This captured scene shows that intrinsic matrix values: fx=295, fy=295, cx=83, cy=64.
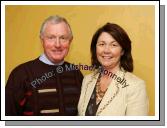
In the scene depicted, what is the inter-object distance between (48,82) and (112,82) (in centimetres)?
41

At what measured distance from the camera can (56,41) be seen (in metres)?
1.88

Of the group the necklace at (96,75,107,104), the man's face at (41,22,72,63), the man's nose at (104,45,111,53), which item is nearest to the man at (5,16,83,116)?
the man's face at (41,22,72,63)

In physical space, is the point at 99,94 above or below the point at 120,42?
below

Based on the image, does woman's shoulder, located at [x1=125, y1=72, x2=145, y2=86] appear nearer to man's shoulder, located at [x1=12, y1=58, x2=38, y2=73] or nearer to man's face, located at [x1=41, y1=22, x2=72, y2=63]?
man's face, located at [x1=41, y1=22, x2=72, y2=63]

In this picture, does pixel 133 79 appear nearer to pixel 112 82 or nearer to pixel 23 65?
pixel 112 82

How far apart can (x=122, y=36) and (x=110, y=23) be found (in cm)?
12

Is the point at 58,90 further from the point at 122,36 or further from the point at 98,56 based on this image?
the point at 122,36

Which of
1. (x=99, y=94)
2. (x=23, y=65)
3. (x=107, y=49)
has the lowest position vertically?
(x=99, y=94)

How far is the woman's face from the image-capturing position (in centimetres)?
185

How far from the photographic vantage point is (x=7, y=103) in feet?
6.33

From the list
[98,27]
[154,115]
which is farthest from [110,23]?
[154,115]

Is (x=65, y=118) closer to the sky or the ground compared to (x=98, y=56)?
closer to the ground

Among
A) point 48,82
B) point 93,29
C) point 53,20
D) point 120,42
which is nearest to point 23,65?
point 48,82

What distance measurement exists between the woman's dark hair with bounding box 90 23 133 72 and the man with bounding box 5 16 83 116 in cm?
15
